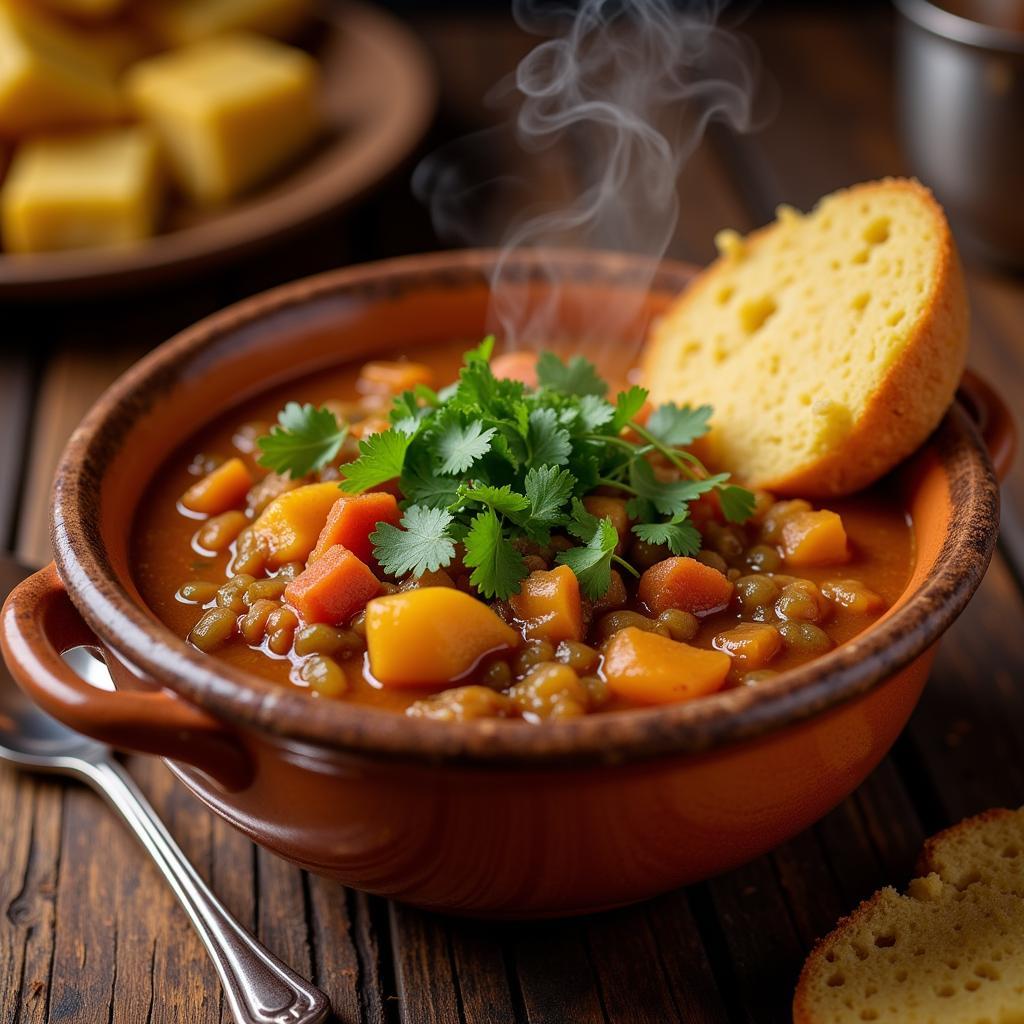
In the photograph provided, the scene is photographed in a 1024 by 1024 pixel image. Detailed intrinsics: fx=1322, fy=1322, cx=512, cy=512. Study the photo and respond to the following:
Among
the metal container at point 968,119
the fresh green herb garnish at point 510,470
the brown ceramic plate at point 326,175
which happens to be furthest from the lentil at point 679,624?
the metal container at point 968,119

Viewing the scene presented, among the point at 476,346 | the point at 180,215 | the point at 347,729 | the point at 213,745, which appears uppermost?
the point at 347,729

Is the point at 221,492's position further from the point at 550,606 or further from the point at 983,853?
the point at 983,853

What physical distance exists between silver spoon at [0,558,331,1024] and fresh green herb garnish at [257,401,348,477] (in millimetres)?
545

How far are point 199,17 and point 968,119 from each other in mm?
2863

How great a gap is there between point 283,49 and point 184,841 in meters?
3.53

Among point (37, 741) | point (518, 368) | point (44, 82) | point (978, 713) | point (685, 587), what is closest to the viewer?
point (685, 587)

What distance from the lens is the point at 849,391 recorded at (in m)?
2.77

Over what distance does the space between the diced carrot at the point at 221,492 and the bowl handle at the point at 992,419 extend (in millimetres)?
1602

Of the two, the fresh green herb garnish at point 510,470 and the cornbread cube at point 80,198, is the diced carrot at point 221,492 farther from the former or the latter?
the cornbread cube at point 80,198

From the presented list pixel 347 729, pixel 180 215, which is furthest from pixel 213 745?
pixel 180 215

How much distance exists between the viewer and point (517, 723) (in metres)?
1.99

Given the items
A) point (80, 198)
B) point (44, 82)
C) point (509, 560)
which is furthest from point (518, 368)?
point (44, 82)

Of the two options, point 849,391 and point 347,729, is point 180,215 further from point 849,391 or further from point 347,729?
point 347,729

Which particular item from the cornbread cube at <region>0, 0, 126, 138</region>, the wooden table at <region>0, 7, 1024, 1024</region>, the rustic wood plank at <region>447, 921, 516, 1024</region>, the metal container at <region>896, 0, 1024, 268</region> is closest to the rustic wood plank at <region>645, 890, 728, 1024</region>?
the wooden table at <region>0, 7, 1024, 1024</region>
